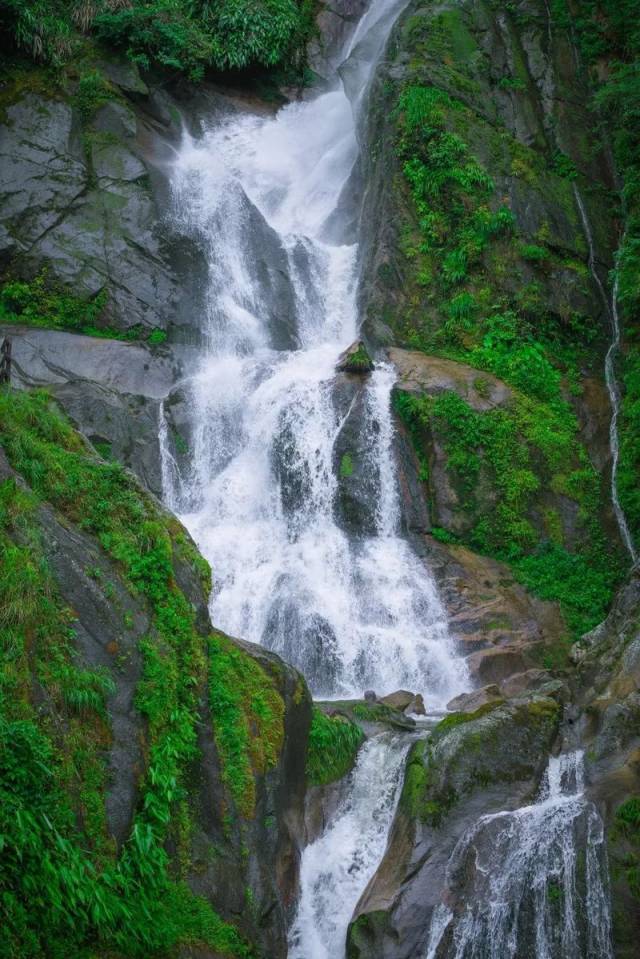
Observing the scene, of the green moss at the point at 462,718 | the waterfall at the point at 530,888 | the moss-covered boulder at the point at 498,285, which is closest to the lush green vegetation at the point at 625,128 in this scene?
the moss-covered boulder at the point at 498,285

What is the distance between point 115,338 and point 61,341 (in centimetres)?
143

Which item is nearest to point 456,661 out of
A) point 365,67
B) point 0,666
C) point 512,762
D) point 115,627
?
point 512,762

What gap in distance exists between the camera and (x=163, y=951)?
18.8 feet

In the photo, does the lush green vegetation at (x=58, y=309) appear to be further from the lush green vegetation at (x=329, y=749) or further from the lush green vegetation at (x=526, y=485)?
the lush green vegetation at (x=329, y=749)

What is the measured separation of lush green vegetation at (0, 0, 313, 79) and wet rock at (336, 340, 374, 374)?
13.1 m

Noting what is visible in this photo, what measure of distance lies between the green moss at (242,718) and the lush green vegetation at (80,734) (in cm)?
37

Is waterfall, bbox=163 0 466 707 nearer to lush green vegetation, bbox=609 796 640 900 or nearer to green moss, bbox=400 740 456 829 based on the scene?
green moss, bbox=400 740 456 829

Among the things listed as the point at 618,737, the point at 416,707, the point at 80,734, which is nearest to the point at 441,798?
the point at 618,737

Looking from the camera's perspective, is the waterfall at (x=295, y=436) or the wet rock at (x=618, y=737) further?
the waterfall at (x=295, y=436)

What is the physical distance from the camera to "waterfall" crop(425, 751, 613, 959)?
647cm

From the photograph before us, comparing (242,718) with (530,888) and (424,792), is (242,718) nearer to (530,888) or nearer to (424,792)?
(424,792)

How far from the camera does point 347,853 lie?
8.68 meters

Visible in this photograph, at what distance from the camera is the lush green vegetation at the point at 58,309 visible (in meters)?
18.3

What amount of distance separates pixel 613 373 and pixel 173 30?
18.8 meters
